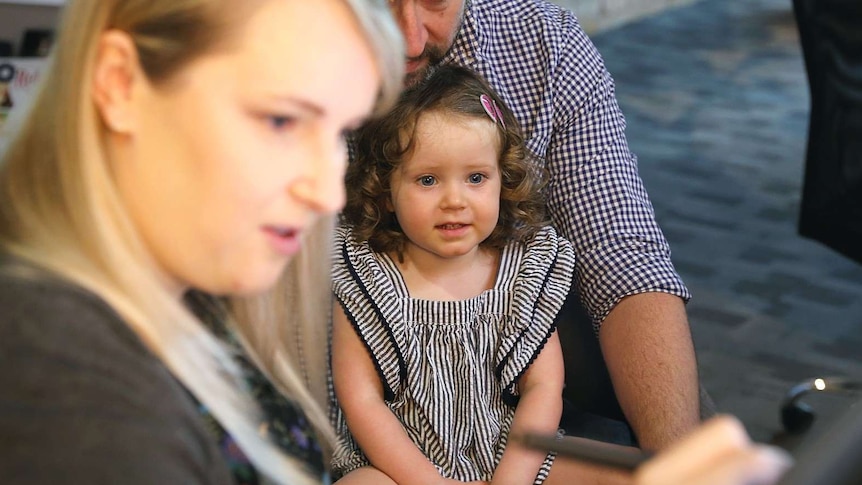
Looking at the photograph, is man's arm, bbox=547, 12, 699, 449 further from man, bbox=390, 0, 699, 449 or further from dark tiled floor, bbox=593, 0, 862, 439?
dark tiled floor, bbox=593, 0, 862, 439

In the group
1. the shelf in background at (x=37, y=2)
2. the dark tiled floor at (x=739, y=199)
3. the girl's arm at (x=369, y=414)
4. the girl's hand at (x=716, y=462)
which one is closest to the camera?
the girl's hand at (x=716, y=462)

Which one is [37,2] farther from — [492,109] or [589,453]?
[589,453]

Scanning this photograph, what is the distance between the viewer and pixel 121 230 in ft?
2.94

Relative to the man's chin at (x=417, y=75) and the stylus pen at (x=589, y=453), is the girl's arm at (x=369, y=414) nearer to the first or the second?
the man's chin at (x=417, y=75)

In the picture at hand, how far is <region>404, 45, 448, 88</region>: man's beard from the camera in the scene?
182 centimetres

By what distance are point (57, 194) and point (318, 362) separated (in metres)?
0.49

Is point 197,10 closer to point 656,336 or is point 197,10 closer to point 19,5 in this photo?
point 656,336

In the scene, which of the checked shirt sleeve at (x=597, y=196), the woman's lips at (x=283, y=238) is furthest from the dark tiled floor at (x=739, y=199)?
the woman's lips at (x=283, y=238)

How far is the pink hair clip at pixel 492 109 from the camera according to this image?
1787 mm

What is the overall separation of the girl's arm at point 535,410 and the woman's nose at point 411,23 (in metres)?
0.51

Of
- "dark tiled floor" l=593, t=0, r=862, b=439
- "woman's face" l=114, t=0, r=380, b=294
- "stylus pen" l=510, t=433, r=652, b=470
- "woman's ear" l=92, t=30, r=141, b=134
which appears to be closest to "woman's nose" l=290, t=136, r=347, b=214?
"woman's face" l=114, t=0, r=380, b=294

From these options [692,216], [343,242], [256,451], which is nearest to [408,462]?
[343,242]

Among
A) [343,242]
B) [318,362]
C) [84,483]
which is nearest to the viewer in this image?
[84,483]

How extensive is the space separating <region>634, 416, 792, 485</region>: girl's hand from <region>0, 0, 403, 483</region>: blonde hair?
0.40 metres
